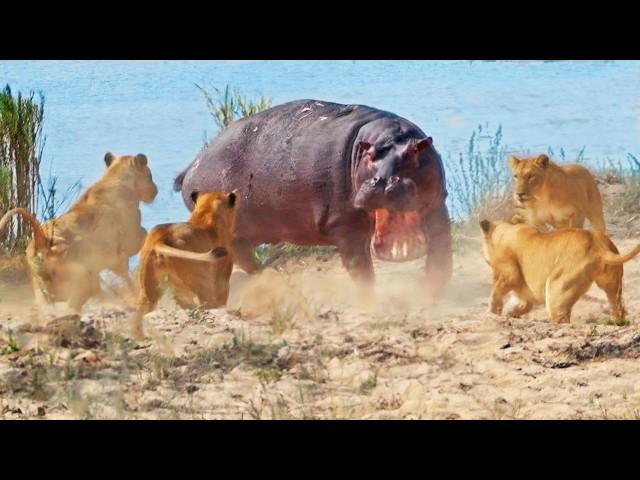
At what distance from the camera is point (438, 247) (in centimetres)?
1170

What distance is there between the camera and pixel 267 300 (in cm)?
1149

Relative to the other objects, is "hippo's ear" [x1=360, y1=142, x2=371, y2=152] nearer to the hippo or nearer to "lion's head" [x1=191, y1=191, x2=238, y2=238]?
the hippo

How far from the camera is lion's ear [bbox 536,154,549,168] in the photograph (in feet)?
38.9

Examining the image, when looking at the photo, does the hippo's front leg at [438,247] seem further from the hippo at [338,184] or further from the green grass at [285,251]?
the green grass at [285,251]

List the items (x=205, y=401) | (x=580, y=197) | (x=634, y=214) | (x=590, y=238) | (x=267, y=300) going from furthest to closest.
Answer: (x=634, y=214)
(x=580, y=197)
(x=267, y=300)
(x=590, y=238)
(x=205, y=401)

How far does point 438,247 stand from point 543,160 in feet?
3.42

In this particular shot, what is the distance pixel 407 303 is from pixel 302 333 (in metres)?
1.27

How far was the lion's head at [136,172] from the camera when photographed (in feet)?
38.2

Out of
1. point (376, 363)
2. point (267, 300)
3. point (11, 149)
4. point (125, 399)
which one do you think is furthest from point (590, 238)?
point (11, 149)

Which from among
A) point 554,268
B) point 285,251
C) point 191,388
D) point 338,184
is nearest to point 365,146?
point 338,184

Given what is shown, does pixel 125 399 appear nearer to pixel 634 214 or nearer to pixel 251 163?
pixel 251 163

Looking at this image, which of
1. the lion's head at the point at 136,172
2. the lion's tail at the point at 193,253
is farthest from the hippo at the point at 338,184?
the lion's tail at the point at 193,253

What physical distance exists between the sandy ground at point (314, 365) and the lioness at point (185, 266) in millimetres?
116

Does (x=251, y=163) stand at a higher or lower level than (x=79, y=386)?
higher
